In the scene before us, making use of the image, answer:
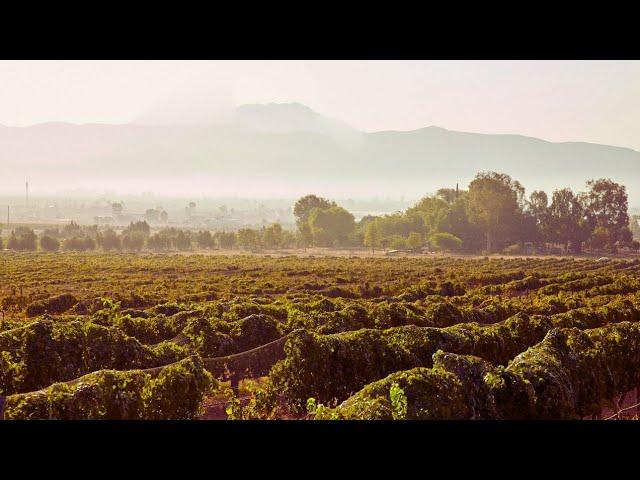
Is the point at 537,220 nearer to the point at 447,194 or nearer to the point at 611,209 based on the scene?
the point at 611,209

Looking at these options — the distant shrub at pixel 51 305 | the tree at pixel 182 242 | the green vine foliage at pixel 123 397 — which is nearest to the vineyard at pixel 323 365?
the green vine foliage at pixel 123 397

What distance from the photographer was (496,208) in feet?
214

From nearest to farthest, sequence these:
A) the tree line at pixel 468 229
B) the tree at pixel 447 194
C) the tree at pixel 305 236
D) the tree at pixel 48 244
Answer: the tree line at pixel 468 229
the tree at pixel 48 244
the tree at pixel 305 236
the tree at pixel 447 194

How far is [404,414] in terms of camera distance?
275 inches

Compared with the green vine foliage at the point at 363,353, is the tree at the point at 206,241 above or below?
above

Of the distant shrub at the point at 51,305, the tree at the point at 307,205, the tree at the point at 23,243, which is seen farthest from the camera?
the tree at the point at 307,205

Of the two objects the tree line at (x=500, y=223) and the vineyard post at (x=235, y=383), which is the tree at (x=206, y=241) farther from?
the vineyard post at (x=235, y=383)

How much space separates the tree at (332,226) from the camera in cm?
7581

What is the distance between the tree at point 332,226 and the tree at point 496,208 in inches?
607

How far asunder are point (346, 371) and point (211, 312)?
5.87m

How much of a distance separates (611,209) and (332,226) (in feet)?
101

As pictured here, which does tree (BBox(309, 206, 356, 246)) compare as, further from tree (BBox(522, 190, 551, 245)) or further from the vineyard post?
the vineyard post

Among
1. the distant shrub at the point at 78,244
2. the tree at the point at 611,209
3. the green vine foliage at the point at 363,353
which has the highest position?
the tree at the point at 611,209
